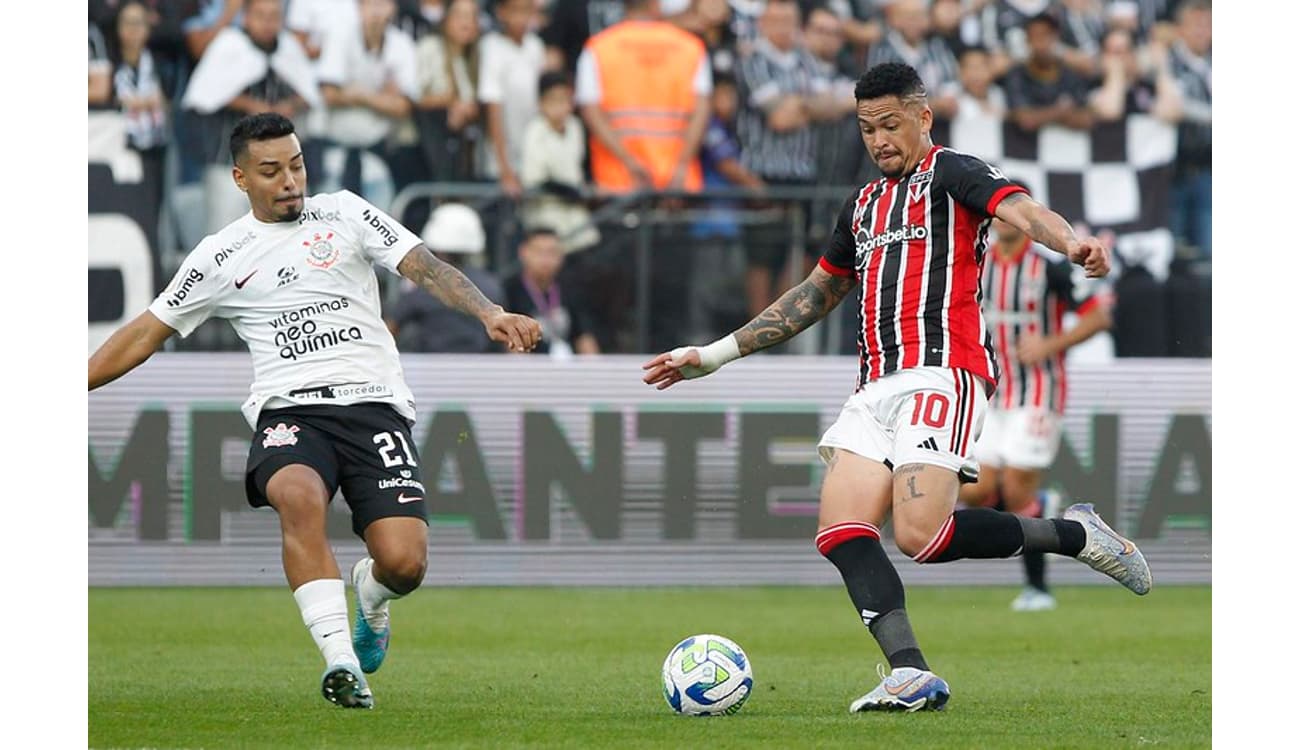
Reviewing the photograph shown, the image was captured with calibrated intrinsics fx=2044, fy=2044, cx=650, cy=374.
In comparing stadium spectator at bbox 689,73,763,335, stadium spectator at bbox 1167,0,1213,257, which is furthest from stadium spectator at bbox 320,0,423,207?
stadium spectator at bbox 1167,0,1213,257

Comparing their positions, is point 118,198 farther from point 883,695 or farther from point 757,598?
point 883,695

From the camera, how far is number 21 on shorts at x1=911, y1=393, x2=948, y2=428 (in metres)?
7.39

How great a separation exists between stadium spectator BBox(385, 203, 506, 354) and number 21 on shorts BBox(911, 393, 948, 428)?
7.10 meters

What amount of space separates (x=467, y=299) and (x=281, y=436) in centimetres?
91

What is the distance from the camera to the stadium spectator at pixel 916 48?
16.5 metres

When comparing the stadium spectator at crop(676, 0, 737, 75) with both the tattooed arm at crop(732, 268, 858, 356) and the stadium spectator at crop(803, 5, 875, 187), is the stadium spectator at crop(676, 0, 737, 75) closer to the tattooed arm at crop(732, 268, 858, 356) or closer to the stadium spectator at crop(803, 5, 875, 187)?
the stadium spectator at crop(803, 5, 875, 187)

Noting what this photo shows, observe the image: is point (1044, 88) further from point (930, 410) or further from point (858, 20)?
point (930, 410)

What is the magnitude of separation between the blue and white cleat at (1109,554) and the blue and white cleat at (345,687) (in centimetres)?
268

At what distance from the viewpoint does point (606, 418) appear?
13.9m

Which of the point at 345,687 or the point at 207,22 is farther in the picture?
the point at 207,22

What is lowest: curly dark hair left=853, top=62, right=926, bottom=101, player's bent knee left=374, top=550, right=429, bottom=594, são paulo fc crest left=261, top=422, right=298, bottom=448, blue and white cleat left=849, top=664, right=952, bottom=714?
blue and white cleat left=849, top=664, right=952, bottom=714

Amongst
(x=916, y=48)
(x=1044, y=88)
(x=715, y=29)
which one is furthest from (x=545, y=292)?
(x=1044, y=88)

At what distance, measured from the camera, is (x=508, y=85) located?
51.2 ft

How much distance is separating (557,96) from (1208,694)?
8452 mm
